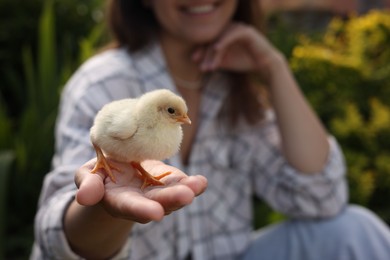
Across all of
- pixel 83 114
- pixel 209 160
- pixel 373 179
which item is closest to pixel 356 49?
pixel 373 179

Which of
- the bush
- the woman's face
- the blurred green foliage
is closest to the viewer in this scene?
the woman's face

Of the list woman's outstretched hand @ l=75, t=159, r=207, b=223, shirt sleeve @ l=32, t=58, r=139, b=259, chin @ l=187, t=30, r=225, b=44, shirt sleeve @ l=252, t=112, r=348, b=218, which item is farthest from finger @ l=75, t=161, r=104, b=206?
shirt sleeve @ l=252, t=112, r=348, b=218

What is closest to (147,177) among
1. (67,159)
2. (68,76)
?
(67,159)

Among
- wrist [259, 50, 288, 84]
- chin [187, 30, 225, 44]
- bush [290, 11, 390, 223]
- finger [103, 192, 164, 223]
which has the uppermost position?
finger [103, 192, 164, 223]

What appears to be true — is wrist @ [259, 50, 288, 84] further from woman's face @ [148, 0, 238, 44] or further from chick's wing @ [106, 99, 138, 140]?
chick's wing @ [106, 99, 138, 140]

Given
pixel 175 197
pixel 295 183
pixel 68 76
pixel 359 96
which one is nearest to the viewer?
pixel 175 197

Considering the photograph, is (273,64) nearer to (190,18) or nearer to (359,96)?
(190,18)

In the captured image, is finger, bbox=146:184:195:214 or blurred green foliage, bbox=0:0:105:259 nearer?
finger, bbox=146:184:195:214
